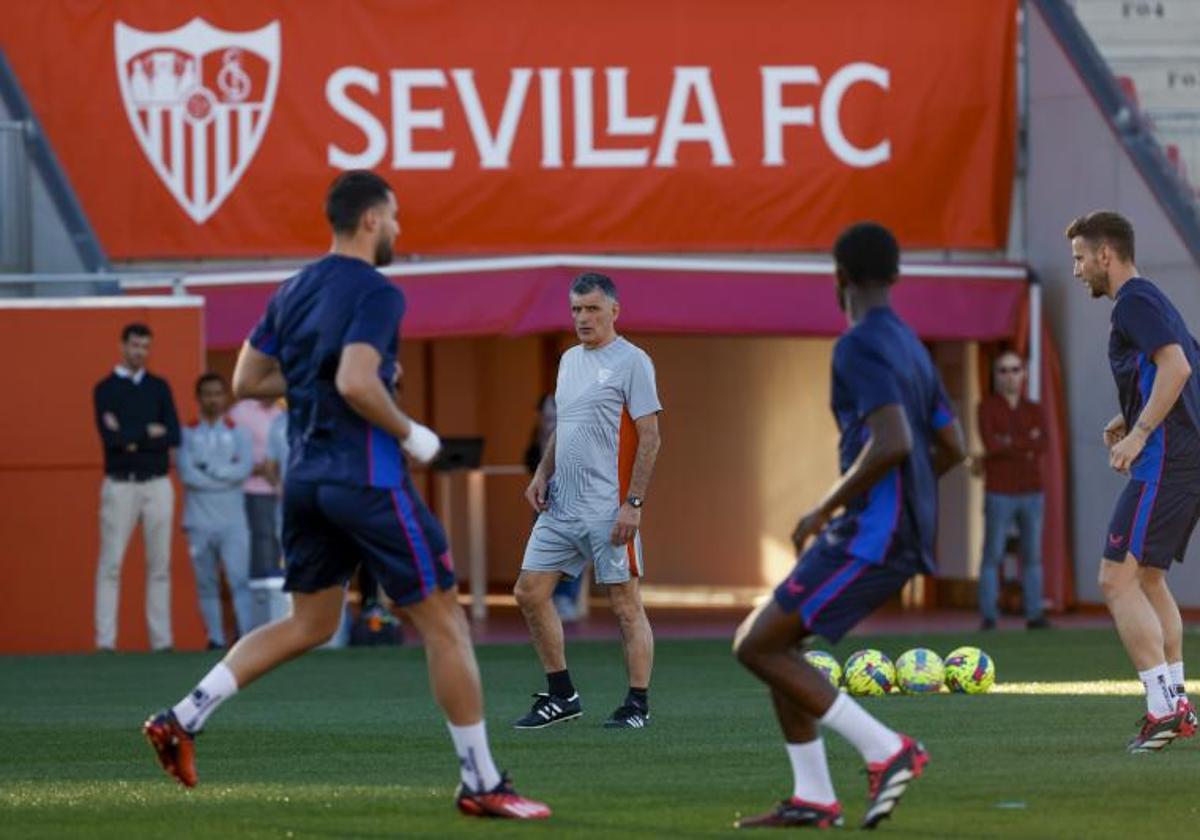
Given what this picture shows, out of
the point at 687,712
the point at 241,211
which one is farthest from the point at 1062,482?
the point at 687,712

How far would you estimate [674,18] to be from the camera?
2194cm

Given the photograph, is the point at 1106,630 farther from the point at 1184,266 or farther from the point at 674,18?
the point at 674,18

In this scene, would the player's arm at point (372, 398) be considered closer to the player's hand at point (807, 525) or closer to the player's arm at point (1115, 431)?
the player's hand at point (807, 525)

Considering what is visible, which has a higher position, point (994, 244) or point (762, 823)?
point (994, 244)

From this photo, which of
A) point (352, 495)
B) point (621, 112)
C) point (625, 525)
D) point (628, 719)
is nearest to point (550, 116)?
point (621, 112)

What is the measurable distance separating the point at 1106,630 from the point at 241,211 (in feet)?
25.8

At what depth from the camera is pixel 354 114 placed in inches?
849

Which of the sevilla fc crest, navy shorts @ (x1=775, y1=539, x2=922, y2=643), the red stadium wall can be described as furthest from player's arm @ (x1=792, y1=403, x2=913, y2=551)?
the sevilla fc crest

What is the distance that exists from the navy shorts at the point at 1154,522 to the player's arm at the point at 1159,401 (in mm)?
344

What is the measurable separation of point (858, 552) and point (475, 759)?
4.45 ft

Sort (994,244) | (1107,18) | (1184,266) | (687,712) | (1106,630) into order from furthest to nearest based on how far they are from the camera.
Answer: (1107,18) < (994,244) < (1184,266) < (1106,630) < (687,712)

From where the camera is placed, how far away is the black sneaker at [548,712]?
1155cm

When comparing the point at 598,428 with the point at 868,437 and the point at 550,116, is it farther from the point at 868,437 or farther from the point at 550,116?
the point at 550,116

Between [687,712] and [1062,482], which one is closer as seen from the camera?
[687,712]
